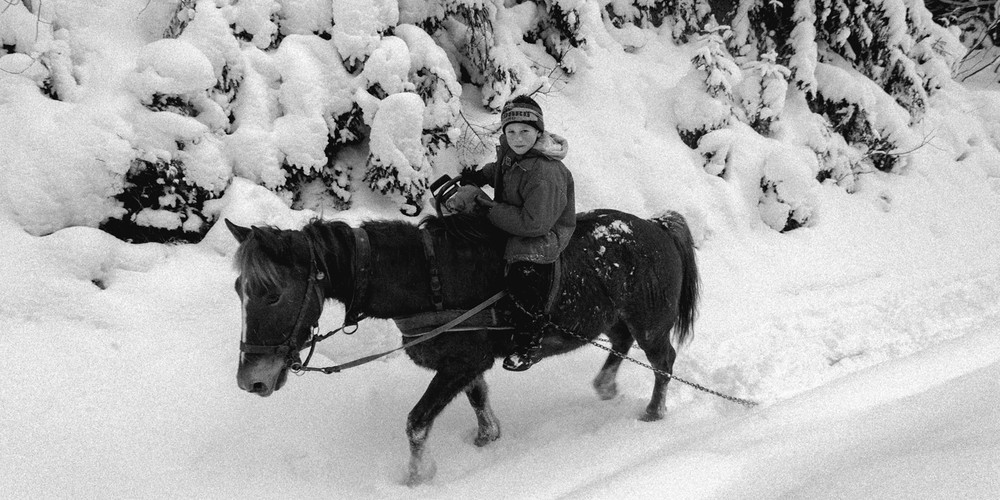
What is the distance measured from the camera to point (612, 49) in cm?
748

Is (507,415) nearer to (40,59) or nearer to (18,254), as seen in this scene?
(18,254)

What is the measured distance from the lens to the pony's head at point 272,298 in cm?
220

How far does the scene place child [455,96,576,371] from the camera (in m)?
2.70

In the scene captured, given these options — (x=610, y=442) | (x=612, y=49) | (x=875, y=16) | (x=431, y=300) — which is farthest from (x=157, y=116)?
(x=875, y=16)

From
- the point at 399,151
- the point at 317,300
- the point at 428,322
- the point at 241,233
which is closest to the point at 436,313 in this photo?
the point at 428,322

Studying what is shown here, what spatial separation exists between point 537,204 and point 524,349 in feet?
3.02

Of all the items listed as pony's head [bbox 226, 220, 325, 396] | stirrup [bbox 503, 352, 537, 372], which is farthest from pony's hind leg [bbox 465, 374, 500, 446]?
pony's head [bbox 226, 220, 325, 396]

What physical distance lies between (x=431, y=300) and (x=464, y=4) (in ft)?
13.4

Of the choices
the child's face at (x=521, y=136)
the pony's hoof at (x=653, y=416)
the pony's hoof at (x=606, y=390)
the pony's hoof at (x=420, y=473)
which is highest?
the child's face at (x=521, y=136)

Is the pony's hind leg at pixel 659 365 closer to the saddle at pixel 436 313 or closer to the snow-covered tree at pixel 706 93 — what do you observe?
the saddle at pixel 436 313

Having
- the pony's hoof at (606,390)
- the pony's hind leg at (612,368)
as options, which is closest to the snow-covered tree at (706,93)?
the pony's hind leg at (612,368)

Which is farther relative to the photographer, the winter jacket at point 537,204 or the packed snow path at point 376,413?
the winter jacket at point 537,204

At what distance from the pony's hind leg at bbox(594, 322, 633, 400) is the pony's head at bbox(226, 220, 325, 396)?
233cm

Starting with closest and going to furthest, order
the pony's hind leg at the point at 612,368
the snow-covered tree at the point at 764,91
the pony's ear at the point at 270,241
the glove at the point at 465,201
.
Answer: the pony's ear at the point at 270,241 < the glove at the point at 465,201 < the pony's hind leg at the point at 612,368 < the snow-covered tree at the point at 764,91
